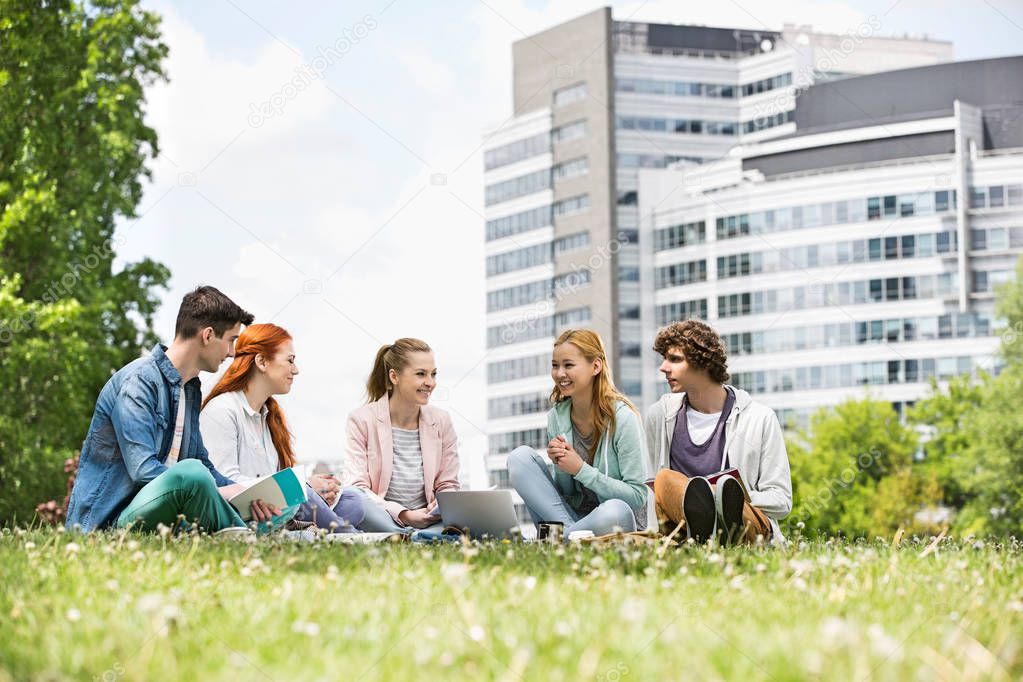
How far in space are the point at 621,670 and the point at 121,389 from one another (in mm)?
4772

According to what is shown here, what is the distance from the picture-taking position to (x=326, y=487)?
8.54m

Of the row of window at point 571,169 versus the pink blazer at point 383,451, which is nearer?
the pink blazer at point 383,451

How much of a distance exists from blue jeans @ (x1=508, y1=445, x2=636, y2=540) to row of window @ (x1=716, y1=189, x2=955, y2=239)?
3235 inches

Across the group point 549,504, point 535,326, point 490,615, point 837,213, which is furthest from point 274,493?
point 535,326

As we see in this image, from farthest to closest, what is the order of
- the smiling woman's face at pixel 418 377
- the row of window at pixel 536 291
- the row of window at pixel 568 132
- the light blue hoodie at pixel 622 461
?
the row of window at pixel 568 132 < the row of window at pixel 536 291 < the smiling woman's face at pixel 418 377 < the light blue hoodie at pixel 622 461

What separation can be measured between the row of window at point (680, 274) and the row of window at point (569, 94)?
55.5ft

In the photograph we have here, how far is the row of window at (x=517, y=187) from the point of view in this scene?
102 meters

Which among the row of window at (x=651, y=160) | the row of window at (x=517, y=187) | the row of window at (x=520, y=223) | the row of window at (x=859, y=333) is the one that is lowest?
the row of window at (x=859, y=333)

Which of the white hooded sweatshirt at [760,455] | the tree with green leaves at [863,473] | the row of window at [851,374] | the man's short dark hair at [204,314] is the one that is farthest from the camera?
the row of window at [851,374]

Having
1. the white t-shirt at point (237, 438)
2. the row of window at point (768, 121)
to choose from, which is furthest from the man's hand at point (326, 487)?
the row of window at point (768, 121)

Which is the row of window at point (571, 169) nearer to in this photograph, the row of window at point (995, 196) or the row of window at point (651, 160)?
the row of window at point (651, 160)

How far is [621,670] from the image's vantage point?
123 inches

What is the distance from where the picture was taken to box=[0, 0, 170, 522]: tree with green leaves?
22094 millimetres

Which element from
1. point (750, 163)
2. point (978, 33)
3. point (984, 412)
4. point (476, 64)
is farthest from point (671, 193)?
point (984, 412)
